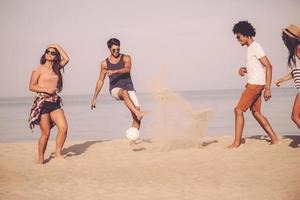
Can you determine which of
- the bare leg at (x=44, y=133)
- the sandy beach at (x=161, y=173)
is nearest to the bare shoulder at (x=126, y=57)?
the sandy beach at (x=161, y=173)

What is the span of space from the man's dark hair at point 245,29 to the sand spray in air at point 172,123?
152 centimetres

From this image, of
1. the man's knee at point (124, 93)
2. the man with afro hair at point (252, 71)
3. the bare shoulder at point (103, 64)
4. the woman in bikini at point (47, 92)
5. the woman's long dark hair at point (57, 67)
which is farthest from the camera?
the bare shoulder at point (103, 64)

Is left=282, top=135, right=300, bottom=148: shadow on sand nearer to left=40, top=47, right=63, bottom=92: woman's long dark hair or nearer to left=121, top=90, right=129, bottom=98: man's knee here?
left=121, top=90, right=129, bottom=98: man's knee

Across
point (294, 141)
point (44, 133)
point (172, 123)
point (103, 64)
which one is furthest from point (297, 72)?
point (44, 133)

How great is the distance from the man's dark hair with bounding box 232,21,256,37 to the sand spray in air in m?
1.52

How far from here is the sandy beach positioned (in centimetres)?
452

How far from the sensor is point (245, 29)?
699 centimetres

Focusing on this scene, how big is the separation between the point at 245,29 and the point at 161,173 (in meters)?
2.97

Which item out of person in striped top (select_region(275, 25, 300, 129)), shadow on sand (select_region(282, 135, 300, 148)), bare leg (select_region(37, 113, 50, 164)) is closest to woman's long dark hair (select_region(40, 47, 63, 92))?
bare leg (select_region(37, 113, 50, 164))

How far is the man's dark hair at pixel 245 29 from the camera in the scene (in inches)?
275

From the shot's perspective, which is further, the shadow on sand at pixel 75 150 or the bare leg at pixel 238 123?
Answer: the shadow on sand at pixel 75 150

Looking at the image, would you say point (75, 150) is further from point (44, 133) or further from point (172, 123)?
point (172, 123)

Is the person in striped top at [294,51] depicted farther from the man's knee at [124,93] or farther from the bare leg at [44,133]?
the bare leg at [44,133]

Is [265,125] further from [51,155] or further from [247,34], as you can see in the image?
[51,155]
